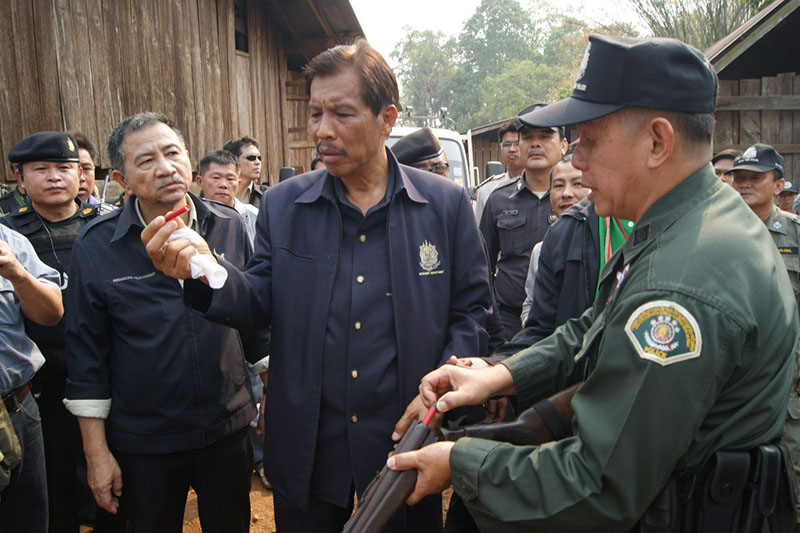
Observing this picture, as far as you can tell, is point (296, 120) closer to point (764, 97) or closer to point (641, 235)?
point (764, 97)

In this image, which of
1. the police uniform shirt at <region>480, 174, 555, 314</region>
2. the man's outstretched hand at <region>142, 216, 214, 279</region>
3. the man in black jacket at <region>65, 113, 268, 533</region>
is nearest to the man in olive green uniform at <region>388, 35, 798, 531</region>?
the man's outstretched hand at <region>142, 216, 214, 279</region>

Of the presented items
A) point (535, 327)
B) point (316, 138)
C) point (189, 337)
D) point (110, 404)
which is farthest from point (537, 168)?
point (110, 404)

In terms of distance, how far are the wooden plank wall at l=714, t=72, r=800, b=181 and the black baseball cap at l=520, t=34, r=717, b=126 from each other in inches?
304

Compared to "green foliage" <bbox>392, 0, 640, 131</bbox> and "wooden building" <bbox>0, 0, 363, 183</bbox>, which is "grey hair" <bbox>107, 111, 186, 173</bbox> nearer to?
"wooden building" <bbox>0, 0, 363, 183</bbox>

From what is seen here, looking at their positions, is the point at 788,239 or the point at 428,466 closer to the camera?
the point at 428,466

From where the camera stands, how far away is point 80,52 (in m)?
5.50

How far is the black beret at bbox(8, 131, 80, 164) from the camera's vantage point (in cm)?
344

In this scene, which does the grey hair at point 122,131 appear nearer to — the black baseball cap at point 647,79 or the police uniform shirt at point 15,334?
the police uniform shirt at point 15,334

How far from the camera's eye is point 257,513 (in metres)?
4.29

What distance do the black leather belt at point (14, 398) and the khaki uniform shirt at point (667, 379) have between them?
2.19 meters

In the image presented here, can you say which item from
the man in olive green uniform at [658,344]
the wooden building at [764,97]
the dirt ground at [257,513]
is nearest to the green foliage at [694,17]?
the wooden building at [764,97]

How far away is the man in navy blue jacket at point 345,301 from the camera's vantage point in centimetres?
209

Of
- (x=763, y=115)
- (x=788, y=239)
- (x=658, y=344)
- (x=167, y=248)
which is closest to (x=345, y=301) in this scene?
(x=167, y=248)

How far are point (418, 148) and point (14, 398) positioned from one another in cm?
324
